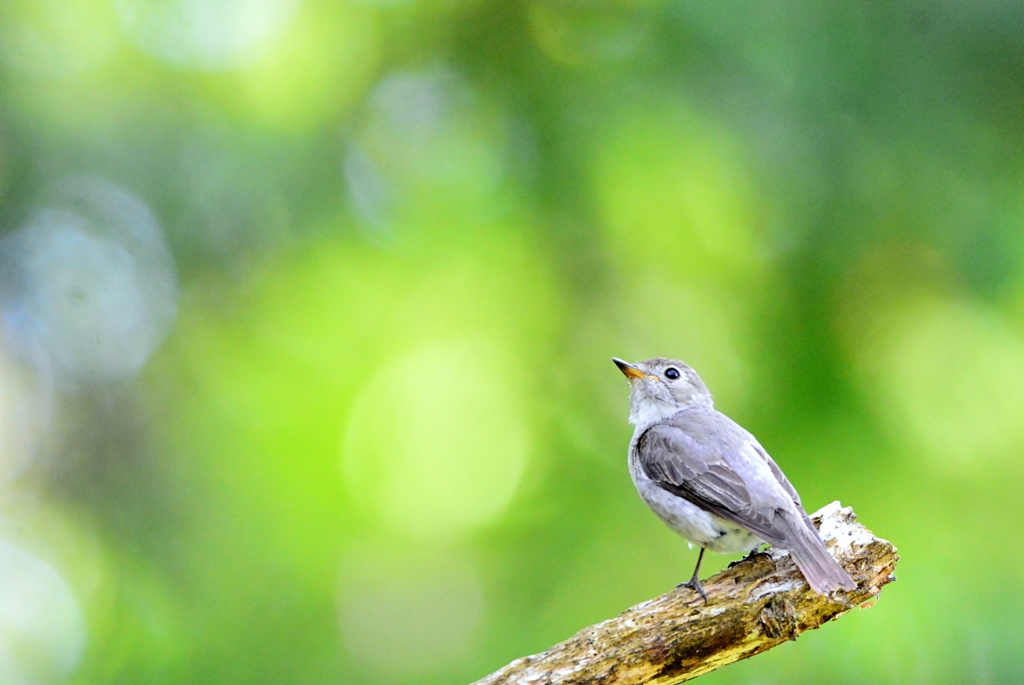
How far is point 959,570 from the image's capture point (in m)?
4.02

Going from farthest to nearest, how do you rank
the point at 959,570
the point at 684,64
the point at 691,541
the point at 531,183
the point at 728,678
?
the point at 531,183, the point at 684,64, the point at 728,678, the point at 959,570, the point at 691,541

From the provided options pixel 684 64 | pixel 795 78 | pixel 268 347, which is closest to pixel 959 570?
pixel 795 78

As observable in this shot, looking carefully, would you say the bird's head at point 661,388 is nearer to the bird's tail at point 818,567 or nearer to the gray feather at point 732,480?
the gray feather at point 732,480

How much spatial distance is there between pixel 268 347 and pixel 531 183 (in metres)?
1.66

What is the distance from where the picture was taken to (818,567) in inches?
118

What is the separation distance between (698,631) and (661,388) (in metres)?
1.59

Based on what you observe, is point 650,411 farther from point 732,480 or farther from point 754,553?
point 754,553

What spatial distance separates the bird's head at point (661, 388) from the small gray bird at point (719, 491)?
0.05 meters

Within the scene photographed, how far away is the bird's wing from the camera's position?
3309 mm

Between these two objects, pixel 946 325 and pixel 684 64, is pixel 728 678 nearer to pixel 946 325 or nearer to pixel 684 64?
pixel 946 325

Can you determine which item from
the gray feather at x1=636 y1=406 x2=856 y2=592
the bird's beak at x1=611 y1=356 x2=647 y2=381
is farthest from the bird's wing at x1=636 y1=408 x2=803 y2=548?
the bird's beak at x1=611 y1=356 x2=647 y2=381

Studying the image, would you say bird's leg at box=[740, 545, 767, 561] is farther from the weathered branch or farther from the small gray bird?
the weathered branch

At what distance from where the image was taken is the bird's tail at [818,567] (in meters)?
2.96

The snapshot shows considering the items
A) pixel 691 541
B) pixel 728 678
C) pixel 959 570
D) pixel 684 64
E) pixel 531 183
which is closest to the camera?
pixel 691 541
